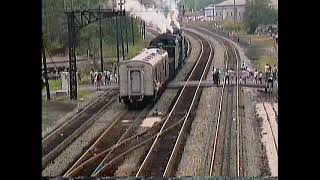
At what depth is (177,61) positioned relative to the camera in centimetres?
364

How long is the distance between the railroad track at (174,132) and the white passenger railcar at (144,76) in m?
0.21

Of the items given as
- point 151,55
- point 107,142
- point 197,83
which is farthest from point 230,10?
point 107,142

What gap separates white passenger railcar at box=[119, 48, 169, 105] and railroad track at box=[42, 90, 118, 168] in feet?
0.44

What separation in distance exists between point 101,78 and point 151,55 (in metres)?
0.53

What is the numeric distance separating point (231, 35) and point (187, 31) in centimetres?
31

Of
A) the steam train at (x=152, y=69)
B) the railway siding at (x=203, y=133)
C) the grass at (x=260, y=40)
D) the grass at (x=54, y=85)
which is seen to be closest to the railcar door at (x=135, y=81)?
the steam train at (x=152, y=69)

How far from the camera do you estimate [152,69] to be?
3617mm

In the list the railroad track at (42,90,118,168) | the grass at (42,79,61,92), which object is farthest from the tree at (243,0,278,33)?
the grass at (42,79,61,92)

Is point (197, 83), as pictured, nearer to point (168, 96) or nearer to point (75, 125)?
point (168, 96)

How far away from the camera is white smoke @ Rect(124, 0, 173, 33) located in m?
3.04
